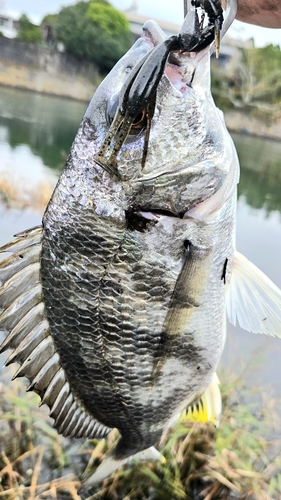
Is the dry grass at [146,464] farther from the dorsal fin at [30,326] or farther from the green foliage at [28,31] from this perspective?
the green foliage at [28,31]

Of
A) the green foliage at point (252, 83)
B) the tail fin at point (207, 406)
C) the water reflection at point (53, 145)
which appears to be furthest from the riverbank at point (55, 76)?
the tail fin at point (207, 406)

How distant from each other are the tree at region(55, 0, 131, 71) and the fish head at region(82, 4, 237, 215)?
86.6ft

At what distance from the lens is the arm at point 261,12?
151 centimetres

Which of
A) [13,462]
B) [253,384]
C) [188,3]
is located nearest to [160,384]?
[188,3]

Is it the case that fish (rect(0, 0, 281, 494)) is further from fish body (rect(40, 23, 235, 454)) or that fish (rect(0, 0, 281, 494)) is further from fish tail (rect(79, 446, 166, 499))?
fish tail (rect(79, 446, 166, 499))

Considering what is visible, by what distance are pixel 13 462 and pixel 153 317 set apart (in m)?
1.59

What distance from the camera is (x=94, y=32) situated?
2695 cm

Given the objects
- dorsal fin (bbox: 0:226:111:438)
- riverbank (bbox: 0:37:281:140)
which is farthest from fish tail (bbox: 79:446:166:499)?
riverbank (bbox: 0:37:281:140)

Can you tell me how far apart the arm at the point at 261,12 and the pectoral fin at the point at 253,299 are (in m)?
1.00

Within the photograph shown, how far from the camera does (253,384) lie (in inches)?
119

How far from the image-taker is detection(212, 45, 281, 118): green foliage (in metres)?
24.4

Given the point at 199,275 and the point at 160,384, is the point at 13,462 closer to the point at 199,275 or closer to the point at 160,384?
the point at 160,384

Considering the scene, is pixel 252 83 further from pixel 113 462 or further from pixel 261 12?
pixel 113 462

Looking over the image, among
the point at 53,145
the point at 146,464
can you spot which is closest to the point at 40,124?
the point at 53,145
